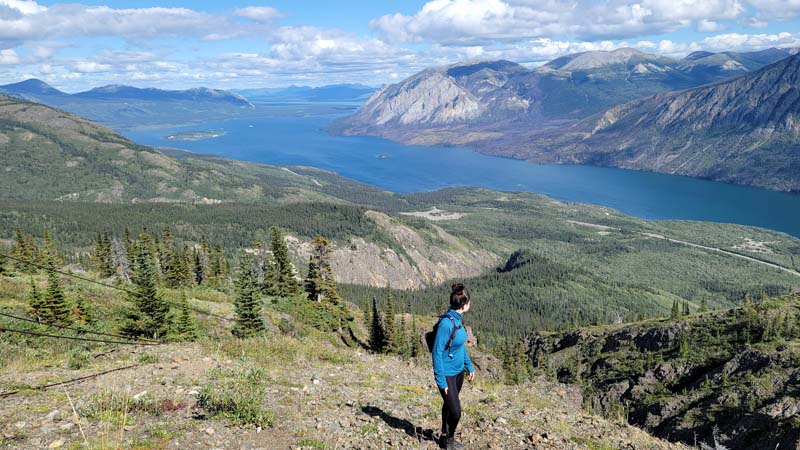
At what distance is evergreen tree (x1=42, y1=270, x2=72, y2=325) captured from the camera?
30516 mm

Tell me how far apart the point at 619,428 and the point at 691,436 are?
31.3 m

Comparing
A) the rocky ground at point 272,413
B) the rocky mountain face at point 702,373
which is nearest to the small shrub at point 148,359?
the rocky ground at point 272,413

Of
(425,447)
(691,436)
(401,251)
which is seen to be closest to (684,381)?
(691,436)

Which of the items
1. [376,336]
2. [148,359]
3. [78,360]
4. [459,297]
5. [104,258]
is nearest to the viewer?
[459,297]

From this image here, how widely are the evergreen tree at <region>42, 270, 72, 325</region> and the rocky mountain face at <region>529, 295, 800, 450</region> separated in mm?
32626

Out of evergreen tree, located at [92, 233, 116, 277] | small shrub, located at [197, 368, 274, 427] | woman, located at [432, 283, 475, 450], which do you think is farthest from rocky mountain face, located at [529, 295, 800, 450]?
evergreen tree, located at [92, 233, 116, 277]

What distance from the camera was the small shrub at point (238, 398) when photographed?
1472 centimetres

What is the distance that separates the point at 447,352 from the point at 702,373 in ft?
177

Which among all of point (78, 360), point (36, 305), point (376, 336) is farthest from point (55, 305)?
point (376, 336)

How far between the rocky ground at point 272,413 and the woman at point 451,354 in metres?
1.57

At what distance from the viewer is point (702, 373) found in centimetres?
5444

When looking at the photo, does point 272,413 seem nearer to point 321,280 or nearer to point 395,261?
point 321,280

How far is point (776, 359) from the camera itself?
4762cm

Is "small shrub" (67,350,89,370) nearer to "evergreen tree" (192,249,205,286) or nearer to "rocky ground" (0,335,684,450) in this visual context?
"rocky ground" (0,335,684,450)
